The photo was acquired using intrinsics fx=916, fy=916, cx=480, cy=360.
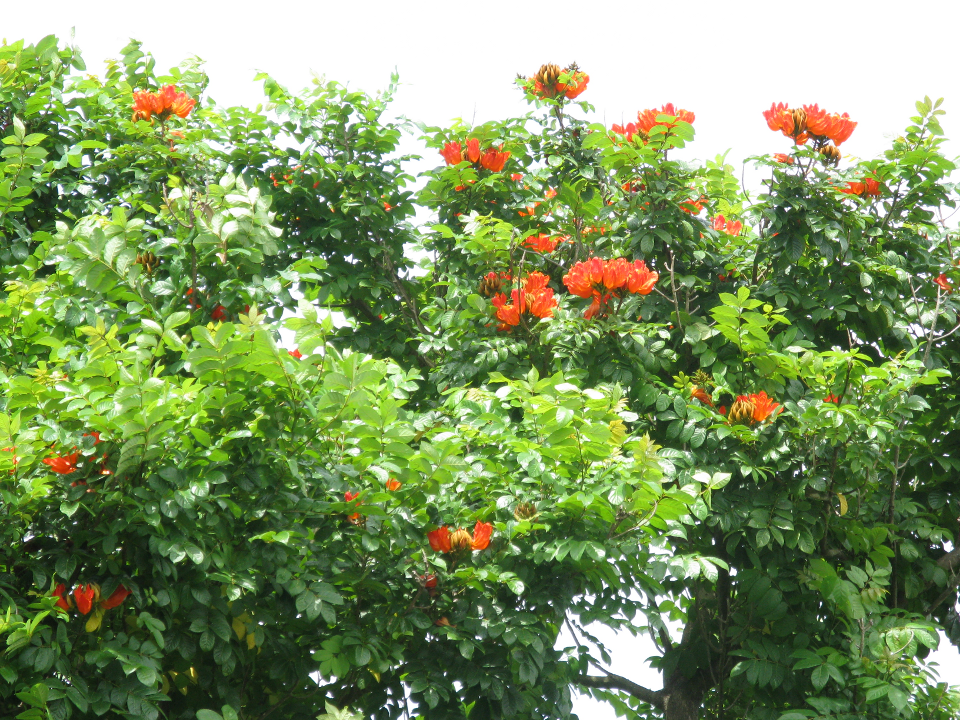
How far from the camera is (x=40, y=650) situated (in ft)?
10.3

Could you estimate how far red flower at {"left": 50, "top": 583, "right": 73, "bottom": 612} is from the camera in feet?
10.8

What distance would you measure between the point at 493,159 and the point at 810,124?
189 cm

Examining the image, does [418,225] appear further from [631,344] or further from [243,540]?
[243,540]

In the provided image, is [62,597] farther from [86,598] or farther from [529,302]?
[529,302]

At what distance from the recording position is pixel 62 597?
130 inches

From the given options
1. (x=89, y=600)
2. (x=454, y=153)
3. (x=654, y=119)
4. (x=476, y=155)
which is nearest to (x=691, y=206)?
(x=654, y=119)

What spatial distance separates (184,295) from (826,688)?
3.69 m

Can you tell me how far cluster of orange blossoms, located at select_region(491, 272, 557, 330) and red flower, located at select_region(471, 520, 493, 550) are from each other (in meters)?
1.42

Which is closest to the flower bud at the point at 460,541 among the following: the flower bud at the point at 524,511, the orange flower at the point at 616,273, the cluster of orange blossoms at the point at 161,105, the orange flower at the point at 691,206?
the flower bud at the point at 524,511

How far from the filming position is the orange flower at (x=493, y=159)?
5785mm

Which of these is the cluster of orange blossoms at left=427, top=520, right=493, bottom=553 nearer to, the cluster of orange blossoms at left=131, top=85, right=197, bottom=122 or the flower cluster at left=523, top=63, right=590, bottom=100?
the cluster of orange blossoms at left=131, top=85, right=197, bottom=122

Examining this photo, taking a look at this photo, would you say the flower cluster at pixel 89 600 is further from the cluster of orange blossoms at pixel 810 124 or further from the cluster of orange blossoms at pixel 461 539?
the cluster of orange blossoms at pixel 810 124

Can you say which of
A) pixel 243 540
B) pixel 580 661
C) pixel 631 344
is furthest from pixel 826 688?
pixel 243 540

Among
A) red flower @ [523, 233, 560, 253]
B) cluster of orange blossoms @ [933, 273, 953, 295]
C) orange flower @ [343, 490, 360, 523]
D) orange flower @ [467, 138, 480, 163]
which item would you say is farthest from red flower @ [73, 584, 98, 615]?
cluster of orange blossoms @ [933, 273, 953, 295]
